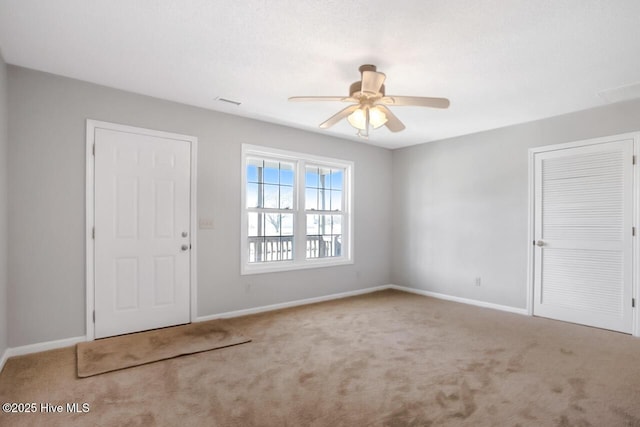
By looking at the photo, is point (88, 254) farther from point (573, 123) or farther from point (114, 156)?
point (573, 123)

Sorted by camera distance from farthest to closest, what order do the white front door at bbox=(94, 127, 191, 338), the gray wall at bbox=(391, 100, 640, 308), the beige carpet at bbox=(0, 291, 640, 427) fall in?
1. the gray wall at bbox=(391, 100, 640, 308)
2. the white front door at bbox=(94, 127, 191, 338)
3. the beige carpet at bbox=(0, 291, 640, 427)

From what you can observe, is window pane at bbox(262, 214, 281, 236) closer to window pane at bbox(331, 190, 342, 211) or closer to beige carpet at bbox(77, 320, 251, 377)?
window pane at bbox(331, 190, 342, 211)

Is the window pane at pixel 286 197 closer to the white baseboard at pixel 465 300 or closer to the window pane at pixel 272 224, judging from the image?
the window pane at pixel 272 224

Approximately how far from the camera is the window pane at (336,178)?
5560 mm

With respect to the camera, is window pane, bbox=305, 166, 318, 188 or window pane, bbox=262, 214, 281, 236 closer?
window pane, bbox=262, 214, 281, 236

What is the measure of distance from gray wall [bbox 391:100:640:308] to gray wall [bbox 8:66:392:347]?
2422 millimetres

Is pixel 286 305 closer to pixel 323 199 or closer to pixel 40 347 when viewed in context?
pixel 323 199

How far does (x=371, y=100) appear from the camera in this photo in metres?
2.83

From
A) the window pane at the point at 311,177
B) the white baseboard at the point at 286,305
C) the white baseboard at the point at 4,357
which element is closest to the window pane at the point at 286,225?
the window pane at the point at 311,177

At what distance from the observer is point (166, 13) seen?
7.34ft

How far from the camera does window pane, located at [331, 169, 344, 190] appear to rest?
5.56 m

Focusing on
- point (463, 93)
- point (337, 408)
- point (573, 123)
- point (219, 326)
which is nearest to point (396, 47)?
point (463, 93)

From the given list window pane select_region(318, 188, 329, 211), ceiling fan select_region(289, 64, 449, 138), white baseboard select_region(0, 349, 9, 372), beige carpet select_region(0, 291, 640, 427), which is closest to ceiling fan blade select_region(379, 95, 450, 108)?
ceiling fan select_region(289, 64, 449, 138)

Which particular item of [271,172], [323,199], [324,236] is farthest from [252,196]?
[324,236]
